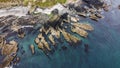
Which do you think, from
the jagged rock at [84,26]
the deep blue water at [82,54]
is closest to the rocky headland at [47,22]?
the jagged rock at [84,26]

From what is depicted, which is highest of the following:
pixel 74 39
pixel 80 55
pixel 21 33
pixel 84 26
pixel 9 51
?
pixel 84 26

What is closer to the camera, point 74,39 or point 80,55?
point 80,55

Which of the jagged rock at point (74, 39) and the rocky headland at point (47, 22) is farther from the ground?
the rocky headland at point (47, 22)

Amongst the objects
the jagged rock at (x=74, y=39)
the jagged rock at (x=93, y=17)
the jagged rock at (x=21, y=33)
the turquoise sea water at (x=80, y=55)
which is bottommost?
the turquoise sea water at (x=80, y=55)

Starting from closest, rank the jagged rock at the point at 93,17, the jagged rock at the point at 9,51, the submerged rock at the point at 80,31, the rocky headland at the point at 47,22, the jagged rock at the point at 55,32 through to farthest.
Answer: the jagged rock at the point at 9,51 < the rocky headland at the point at 47,22 < the jagged rock at the point at 55,32 < the submerged rock at the point at 80,31 < the jagged rock at the point at 93,17

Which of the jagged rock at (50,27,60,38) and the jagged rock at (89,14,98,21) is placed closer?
the jagged rock at (50,27,60,38)

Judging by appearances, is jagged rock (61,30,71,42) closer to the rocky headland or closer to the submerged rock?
the rocky headland

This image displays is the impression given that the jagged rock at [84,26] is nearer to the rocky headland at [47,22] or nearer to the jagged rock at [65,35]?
the rocky headland at [47,22]

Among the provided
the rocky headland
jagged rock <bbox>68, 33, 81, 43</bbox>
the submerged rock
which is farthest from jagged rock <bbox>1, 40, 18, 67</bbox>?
the submerged rock

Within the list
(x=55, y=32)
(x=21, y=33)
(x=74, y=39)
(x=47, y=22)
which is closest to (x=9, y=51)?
(x=21, y=33)

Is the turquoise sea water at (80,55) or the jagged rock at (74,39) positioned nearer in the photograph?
the turquoise sea water at (80,55)

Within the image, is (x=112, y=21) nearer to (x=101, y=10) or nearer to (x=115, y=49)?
(x=101, y=10)

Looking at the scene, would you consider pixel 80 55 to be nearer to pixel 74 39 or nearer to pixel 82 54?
pixel 82 54

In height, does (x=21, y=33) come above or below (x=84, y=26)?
below
